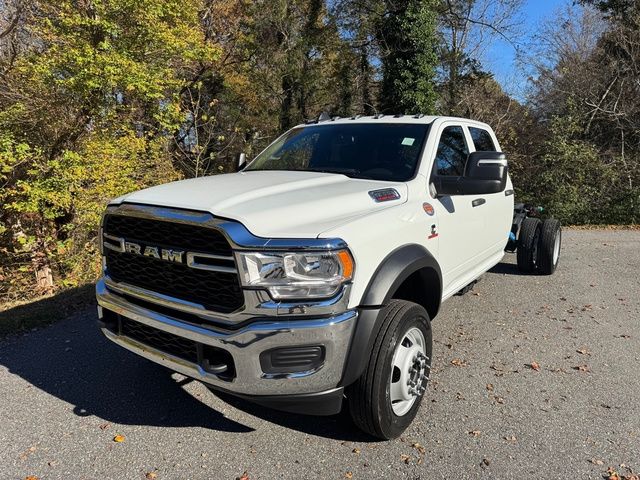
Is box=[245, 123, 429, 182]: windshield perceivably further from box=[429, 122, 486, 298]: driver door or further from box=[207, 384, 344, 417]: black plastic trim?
box=[207, 384, 344, 417]: black plastic trim

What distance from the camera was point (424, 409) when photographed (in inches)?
128

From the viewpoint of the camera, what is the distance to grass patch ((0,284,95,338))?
4895mm

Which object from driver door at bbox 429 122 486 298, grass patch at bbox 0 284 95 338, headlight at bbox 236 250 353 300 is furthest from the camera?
grass patch at bbox 0 284 95 338

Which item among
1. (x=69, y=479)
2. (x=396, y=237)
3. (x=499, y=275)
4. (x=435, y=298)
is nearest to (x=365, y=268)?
(x=396, y=237)

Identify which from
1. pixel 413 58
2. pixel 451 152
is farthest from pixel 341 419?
pixel 413 58

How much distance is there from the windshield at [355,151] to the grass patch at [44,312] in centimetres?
275

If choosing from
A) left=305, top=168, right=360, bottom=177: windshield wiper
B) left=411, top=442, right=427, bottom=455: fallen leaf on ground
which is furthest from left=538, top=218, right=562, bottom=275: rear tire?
left=411, top=442, right=427, bottom=455: fallen leaf on ground

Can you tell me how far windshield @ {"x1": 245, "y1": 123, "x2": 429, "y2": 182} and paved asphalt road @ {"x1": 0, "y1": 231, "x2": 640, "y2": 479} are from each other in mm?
1684

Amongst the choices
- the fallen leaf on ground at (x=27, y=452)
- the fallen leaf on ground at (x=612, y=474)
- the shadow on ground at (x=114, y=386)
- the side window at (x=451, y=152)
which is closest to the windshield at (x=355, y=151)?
the side window at (x=451, y=152)

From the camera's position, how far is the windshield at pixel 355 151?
362cm

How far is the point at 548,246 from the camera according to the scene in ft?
21.2

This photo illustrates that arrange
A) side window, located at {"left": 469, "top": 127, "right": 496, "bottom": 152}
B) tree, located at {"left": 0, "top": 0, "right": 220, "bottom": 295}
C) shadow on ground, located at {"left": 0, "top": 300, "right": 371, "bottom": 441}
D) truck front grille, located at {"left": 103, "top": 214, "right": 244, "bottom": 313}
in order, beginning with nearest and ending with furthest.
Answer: truck front grille, located at {"left": 103, "top": 214, "right": 244, "bottom": 313} < shadow on ground, located at {"left": 0, "top": 300, "right": 371, "bottom": 441} < side window, located at {"left": 469, "top": 127, "right": 496, "bottom": 152} < tree, located at {"left": 0, "top": 0, "right": 220, "bottom": 295}

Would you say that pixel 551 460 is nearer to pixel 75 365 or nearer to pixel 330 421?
pixel 330 421

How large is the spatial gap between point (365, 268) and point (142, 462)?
5.55 ft
